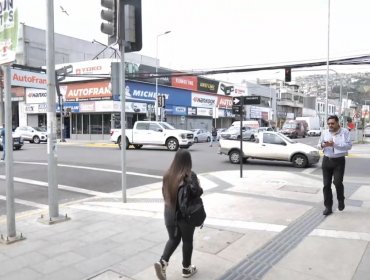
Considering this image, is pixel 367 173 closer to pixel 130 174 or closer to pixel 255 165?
pixel 255 165

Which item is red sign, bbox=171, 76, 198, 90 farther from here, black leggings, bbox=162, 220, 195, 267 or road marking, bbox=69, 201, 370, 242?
black leggings, bbox=162, 220, 195, 267

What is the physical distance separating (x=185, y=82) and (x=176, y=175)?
1671 inches

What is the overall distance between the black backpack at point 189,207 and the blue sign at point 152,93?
30.2 m

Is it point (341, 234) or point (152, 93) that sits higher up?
point (152, 93)

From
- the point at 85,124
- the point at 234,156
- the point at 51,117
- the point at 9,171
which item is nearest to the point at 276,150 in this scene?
the point at 234,156

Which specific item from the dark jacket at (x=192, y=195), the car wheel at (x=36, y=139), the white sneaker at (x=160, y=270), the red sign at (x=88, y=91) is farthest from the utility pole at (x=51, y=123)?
the red sign at (x=88, y=91)

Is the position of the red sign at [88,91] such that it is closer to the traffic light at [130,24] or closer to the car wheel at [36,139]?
the car wheel at [36,139]

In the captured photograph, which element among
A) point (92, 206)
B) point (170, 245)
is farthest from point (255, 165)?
point (170, 245)

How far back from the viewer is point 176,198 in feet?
12.8

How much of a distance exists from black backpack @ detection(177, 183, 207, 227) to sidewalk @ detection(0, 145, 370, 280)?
790 millimetres

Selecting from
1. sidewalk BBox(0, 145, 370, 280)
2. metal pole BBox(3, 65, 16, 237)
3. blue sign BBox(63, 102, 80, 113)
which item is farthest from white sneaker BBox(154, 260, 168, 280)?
blue sign BBox(63, 102, 80, 113)

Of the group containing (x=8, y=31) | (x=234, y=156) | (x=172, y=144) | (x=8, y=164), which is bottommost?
(x=234, y=156)

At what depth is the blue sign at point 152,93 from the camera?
37.7 metres

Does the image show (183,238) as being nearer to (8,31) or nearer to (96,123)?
(8,31)
